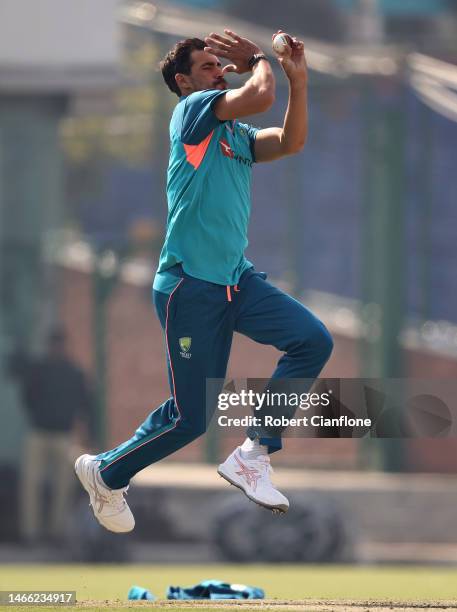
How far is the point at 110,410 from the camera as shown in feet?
59.9

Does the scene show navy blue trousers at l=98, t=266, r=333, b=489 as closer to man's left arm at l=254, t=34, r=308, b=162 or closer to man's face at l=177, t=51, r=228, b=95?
man's left arm at l=254, t=34, r=308, b=162

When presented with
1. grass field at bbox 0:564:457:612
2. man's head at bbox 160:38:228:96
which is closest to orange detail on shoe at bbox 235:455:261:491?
man's head at bbox 160:38:228:96

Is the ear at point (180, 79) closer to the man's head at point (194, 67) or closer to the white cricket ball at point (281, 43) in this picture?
the man's head at point (194, 67)

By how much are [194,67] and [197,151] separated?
1.30ft

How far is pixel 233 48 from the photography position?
7.64 metres

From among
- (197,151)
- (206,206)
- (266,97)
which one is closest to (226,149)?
(197,151)

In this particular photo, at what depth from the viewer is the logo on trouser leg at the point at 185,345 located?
7695 millimetres

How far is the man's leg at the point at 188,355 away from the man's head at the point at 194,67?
2.85 ft

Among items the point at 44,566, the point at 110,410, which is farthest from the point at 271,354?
the point at 44,566

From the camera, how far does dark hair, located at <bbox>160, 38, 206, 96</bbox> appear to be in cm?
776

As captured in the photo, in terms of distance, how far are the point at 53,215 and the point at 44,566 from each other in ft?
14.2

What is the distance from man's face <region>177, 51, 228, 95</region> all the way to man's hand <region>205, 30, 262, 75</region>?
13 centimetres

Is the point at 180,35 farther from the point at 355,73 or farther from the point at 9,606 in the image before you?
the point at 9,606

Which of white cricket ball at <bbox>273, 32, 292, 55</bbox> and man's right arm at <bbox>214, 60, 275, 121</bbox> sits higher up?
white cricket ball at <bbox>273, 32, 292, 55</bbox>
